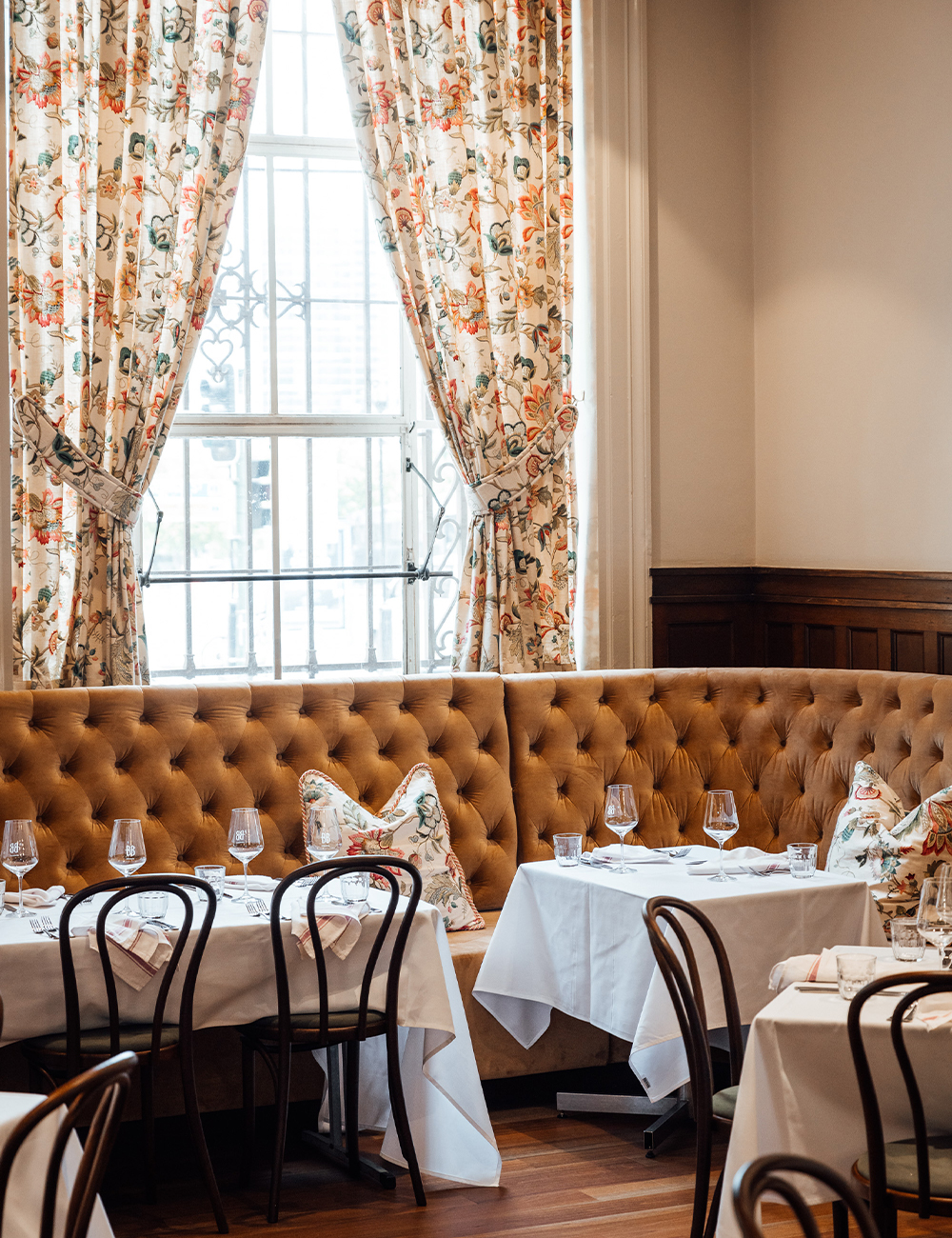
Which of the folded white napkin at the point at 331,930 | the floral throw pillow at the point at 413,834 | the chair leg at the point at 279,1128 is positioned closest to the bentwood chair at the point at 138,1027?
the chair leg at the point at 279,1128

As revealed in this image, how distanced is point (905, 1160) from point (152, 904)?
181 centimetres

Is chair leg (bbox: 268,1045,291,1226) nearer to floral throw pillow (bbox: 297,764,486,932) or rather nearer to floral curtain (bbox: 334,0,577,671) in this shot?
floral throw pillow (bbox: 297,764,486,932)

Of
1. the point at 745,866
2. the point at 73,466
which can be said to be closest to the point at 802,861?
the point at 745,866

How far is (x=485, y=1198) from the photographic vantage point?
10.9 ft

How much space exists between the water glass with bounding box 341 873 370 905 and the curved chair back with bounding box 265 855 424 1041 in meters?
0.09

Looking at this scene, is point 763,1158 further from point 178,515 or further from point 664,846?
point 178,515

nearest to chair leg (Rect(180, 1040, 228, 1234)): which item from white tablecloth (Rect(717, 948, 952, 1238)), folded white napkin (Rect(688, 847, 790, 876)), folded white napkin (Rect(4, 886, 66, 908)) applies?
folded white napkin (Rect(4, 886, 66, 908))

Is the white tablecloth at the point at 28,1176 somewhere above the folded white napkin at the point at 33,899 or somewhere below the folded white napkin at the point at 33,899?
below

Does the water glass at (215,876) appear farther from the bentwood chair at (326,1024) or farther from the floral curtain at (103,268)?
the floral curtain at (103,268)

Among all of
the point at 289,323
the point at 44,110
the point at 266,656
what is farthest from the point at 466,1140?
the point at 44,110

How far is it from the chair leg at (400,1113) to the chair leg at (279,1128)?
239 mm

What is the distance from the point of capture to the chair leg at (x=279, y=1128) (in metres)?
3.20

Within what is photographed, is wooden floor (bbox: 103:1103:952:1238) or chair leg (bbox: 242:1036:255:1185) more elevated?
chair leg (bbox: 242:1036:255:1185)

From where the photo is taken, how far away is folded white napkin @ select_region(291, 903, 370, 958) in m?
3.25
